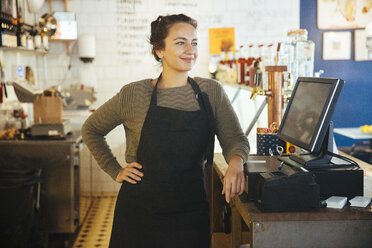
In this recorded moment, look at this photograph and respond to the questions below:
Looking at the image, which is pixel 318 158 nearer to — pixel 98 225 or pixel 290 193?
pixel 290 193

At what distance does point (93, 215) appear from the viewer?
526 cm

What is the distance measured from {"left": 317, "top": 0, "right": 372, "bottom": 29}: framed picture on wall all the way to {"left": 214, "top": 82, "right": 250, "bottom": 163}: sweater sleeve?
14.2ft

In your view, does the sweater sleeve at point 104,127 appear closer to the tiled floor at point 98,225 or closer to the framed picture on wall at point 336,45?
the tiled floor at point 98,225

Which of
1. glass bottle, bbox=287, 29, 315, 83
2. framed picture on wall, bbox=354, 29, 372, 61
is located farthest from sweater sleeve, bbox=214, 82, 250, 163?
framed picture on wall, bbox=354, 29, 372, 61

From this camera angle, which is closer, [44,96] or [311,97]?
[311,97]

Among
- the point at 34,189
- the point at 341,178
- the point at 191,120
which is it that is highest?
the point at 191,120

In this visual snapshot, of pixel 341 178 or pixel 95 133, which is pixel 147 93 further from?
pixel 341 178

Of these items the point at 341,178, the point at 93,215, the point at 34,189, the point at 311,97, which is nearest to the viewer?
the point at 341,178

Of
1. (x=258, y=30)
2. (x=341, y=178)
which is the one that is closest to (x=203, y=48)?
(x=258, y=30)

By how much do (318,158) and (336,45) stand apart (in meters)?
4.49

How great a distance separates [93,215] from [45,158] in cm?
143

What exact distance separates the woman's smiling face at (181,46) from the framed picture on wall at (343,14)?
4.36 metres

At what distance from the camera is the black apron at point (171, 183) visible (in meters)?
2.04

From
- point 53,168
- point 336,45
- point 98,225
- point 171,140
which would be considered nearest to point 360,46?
point 336,45
